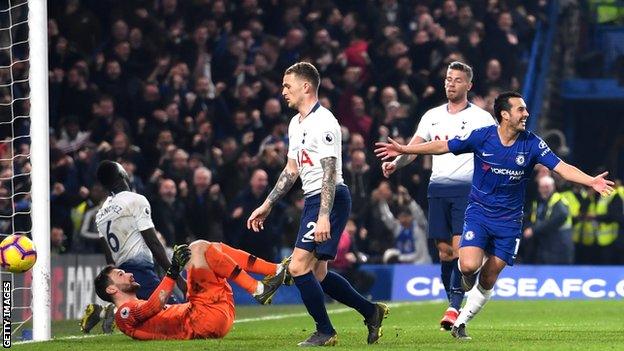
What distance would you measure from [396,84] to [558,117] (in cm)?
515

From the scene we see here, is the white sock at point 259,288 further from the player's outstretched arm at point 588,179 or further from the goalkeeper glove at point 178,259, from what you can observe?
the player's outstretched arm at point 588,179

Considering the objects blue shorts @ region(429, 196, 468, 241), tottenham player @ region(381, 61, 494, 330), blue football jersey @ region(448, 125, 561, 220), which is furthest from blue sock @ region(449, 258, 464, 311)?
blue football jersey @ region(448, 125, 561, 220)

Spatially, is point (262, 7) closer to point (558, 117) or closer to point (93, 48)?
point (93, 48)

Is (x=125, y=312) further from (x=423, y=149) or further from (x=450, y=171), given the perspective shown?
(x=450, y=171)

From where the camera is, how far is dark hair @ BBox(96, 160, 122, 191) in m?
13.3

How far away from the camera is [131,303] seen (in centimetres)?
1193

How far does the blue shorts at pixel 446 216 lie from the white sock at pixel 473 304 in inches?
54.1

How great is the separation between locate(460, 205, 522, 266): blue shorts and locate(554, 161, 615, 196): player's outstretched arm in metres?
0.63

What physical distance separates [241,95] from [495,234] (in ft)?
39.7

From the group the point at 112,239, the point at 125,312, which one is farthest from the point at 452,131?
the point at 125,312

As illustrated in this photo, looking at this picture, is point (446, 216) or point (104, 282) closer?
point (104, 282)

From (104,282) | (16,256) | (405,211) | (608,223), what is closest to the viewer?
(16,256)

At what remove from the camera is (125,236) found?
533 inches

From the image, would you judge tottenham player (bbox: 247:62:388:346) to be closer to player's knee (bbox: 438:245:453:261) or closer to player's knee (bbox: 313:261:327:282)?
player's knee (bbox: 313:261:327:282)
